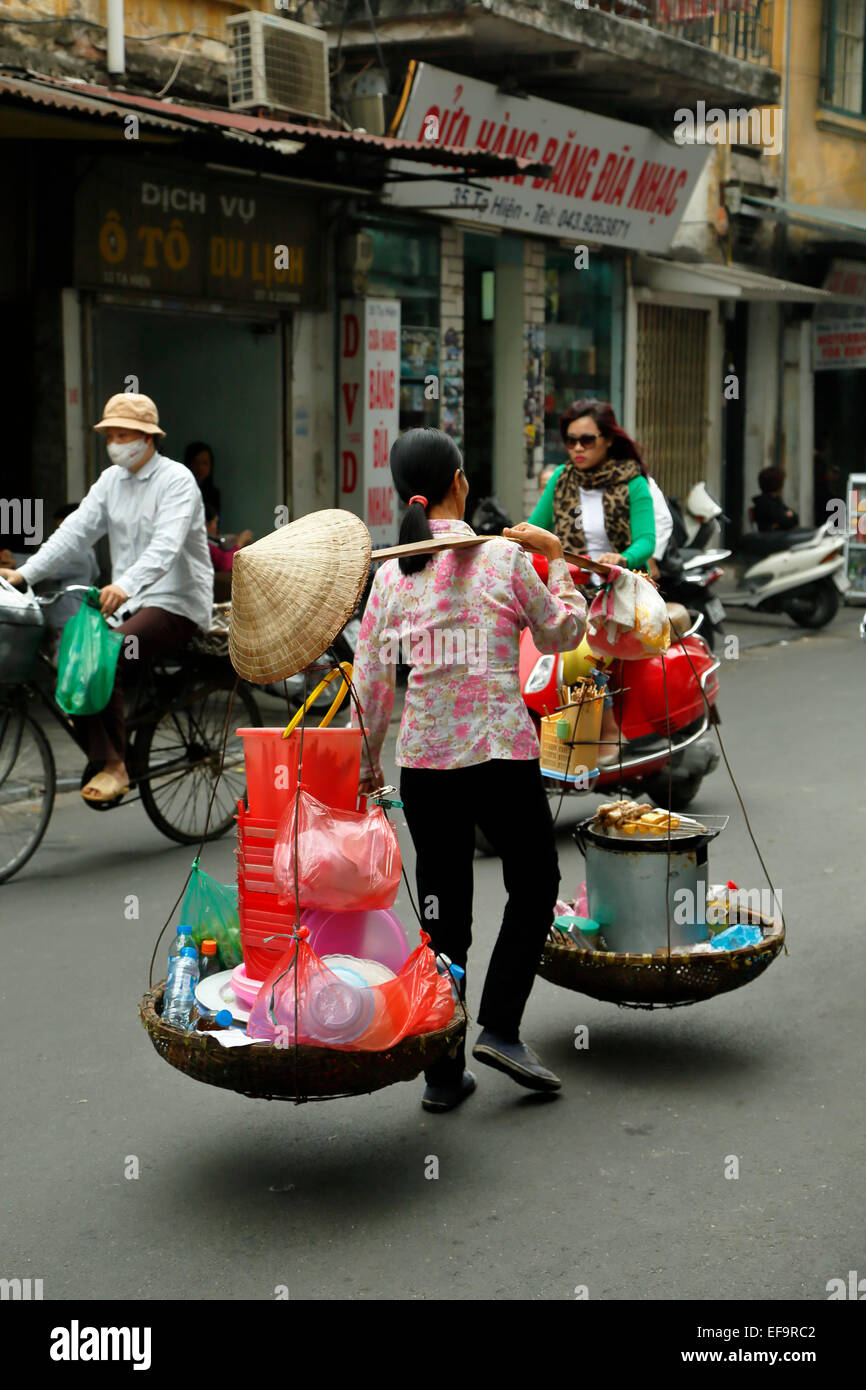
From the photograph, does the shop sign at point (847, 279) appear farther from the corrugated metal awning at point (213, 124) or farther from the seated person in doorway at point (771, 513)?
the corrugated metal awning at point (213, 124)

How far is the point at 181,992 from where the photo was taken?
4.00 meters

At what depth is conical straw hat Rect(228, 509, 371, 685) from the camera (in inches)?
145

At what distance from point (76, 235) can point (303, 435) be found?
3.31 m

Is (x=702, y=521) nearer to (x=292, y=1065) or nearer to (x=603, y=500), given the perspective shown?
(x=603, y=500)

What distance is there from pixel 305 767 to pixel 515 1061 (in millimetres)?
991

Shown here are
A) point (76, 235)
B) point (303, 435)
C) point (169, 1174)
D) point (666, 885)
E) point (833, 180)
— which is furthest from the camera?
point (833, 180)

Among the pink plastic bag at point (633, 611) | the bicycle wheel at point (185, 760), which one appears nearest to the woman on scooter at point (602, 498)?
the pink plastic bag at point (633, 611)

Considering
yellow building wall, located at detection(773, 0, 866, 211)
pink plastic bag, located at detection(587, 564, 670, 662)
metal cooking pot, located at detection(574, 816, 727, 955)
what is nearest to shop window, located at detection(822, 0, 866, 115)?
yellow building wall, located at detection(773, 0, 866, 211)

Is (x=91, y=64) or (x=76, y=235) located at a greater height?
(x=91, y=64)

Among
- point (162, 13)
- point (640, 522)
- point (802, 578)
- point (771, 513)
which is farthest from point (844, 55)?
→ point (640, 522)

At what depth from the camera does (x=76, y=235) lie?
10.8 metres

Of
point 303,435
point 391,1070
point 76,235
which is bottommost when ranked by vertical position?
point 391,1070
